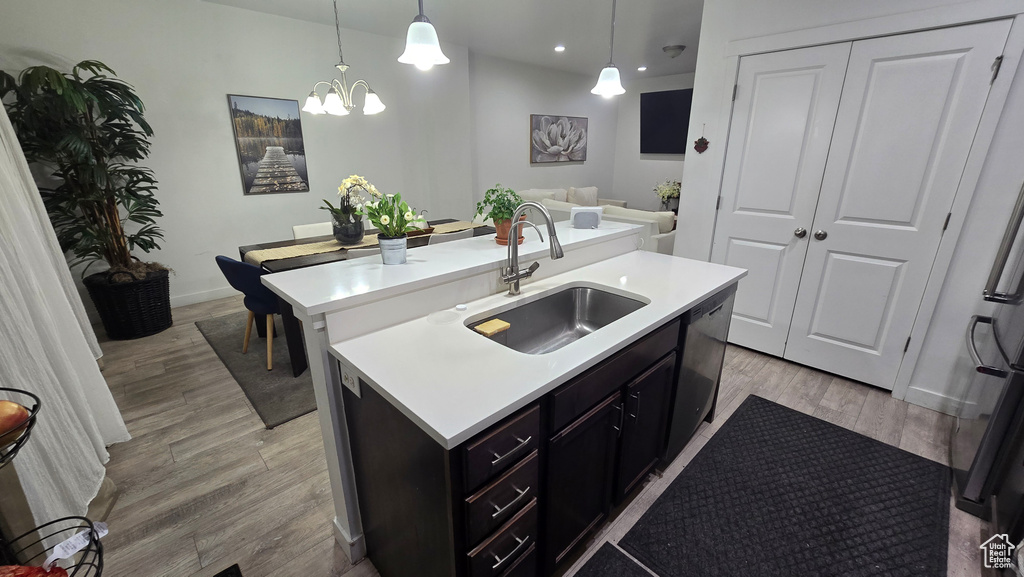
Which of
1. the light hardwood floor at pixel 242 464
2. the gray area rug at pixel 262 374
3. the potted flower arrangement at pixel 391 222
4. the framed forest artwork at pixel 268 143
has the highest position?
the framed forest artwork at pixel 268 143

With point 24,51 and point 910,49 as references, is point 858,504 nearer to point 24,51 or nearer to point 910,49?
point 910,49

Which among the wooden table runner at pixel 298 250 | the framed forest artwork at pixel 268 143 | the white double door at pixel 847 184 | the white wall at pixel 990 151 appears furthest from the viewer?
the framed forest artwork at pixel 268 143

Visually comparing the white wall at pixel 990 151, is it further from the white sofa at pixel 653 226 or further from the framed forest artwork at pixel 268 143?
the framed forest artwork at pixel 268 143

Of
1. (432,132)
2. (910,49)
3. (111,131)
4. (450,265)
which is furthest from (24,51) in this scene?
(910,49)

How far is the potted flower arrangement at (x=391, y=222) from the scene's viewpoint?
1535mm

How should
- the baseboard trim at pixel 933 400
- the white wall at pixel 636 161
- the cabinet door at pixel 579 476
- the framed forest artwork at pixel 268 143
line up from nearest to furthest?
the cabinet door at pixel 579 476 < the baseboard trim at pixel 933 400 < the framed forest artwork at pixel 268 143 < the white wall at pixel 636 161

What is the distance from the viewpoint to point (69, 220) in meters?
3.09

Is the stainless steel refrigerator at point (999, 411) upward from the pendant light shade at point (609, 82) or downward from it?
downward

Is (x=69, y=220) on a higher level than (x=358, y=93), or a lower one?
lower

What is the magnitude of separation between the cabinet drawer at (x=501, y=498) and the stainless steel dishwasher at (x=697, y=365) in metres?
0.89

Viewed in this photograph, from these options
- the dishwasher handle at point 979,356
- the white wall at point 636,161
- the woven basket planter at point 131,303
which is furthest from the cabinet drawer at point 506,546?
the white wall at point 636,161

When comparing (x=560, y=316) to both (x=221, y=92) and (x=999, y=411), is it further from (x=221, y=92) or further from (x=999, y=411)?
(x=221, y=92)

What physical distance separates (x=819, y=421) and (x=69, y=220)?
17.2ft

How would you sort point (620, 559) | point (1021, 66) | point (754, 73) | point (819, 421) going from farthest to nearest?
point (754, 73) → point (819, 421) → point (1021, 66) → point (620, 559)
